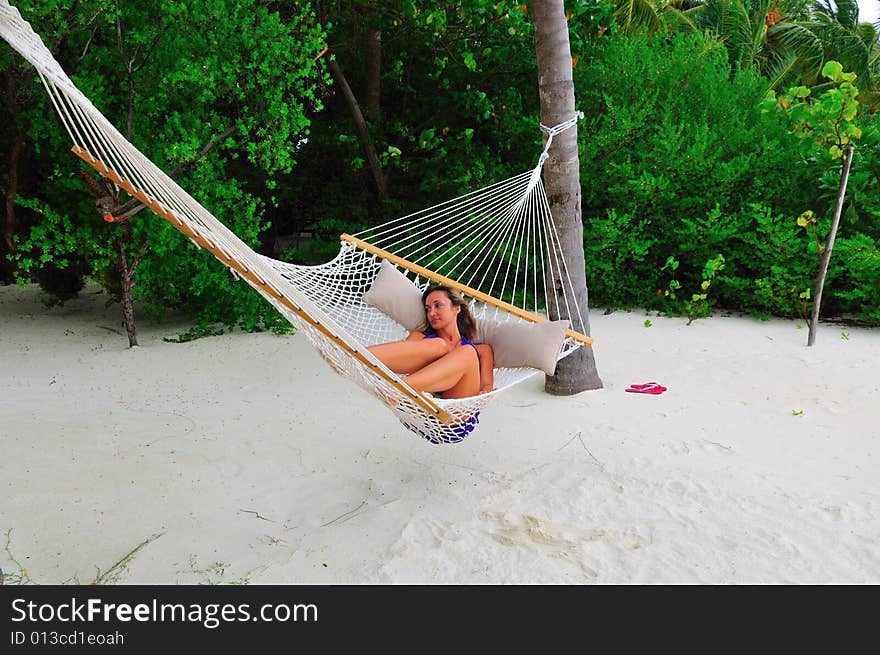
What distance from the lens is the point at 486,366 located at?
2326 millimetres

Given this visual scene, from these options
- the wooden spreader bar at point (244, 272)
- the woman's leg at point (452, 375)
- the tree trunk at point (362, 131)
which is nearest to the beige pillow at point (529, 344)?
the woman's leg at point (452, 375)

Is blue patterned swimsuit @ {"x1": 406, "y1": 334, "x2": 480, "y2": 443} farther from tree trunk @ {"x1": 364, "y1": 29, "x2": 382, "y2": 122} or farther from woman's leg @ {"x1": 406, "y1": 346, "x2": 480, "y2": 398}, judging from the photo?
tree trunk @ {"x1": 364, "y1": 29, "x2": 382, "y2": 122}

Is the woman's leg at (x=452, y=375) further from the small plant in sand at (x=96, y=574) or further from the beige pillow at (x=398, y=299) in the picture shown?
the small plant in sand at (x=96, y=574)

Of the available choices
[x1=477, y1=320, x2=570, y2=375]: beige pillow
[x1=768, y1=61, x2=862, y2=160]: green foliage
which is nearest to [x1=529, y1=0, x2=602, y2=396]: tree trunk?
[x1=477, y1=320, x2=570, y2=375]: beige pillow

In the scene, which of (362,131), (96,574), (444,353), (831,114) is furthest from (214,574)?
(831,114)

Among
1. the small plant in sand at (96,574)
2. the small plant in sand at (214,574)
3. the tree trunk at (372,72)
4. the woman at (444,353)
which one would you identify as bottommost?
the small plant in sand at (214,574)

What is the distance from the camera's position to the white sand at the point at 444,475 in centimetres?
172

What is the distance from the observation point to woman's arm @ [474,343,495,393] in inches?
91.2

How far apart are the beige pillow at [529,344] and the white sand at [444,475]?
1.09 ft

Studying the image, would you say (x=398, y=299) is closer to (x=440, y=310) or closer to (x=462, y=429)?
(x=440, y=310)

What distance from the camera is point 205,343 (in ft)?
12.6

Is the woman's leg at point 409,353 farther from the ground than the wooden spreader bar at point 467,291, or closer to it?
closer to it
